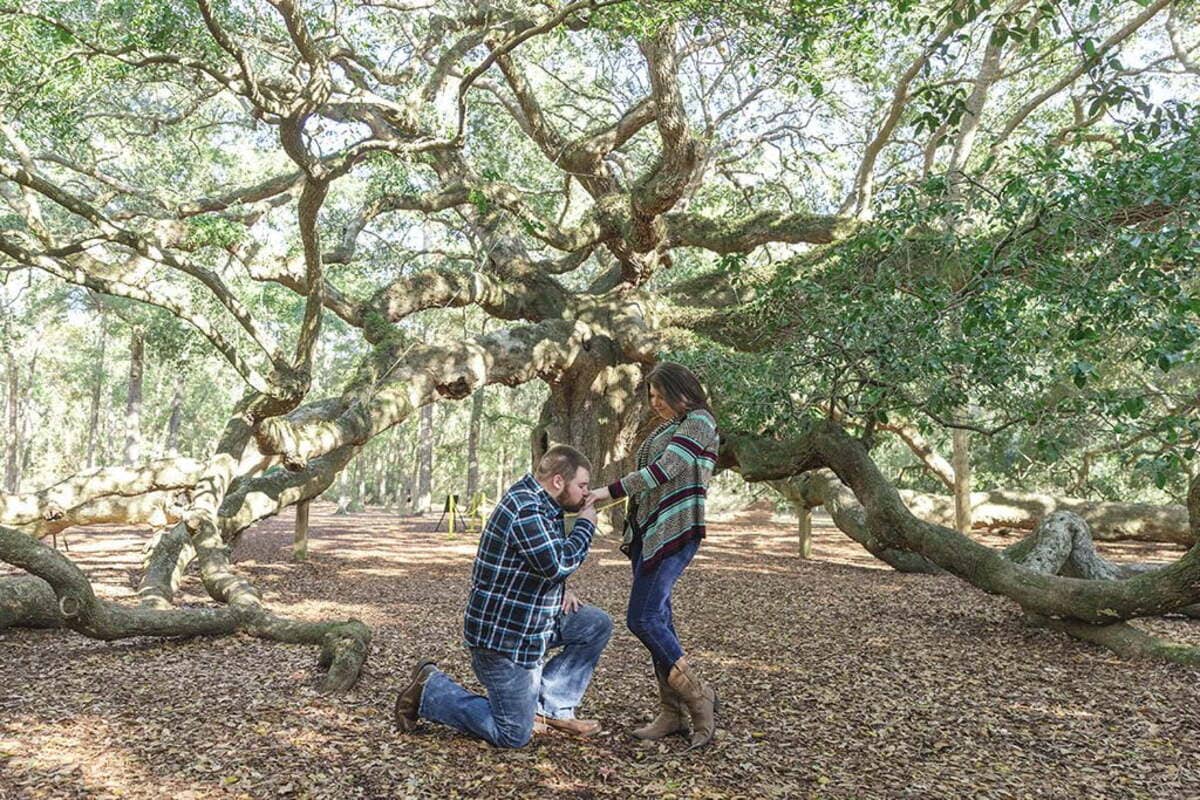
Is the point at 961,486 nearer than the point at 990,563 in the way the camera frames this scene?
No

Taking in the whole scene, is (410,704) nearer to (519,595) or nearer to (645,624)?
(519,595)

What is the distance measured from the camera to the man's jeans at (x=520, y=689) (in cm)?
334

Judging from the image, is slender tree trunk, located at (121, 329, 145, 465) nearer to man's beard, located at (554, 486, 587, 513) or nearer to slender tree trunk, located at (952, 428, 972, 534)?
slender tree trunk, located at (952, 428, 972, 534)

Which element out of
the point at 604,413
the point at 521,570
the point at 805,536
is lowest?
the point at 805,536

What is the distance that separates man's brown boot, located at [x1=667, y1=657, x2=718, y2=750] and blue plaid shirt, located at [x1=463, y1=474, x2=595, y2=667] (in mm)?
614

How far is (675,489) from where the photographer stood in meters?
3.61

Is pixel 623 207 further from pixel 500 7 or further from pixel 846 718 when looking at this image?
pixel 846 718

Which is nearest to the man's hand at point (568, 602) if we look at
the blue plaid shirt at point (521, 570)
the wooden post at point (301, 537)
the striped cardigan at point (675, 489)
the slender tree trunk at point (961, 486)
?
the blue plaid shirt at point (521, 570)

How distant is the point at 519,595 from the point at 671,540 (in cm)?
72

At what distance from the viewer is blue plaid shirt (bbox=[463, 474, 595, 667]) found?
323cm

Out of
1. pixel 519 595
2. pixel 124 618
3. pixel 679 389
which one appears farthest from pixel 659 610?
pixel 124 618

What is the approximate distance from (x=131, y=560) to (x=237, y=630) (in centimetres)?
638

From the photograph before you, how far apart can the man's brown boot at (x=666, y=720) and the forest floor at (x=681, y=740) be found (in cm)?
8

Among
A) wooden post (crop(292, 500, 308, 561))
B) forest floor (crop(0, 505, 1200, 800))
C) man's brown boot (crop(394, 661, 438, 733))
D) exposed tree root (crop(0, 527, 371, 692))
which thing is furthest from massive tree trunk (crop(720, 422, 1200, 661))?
wooden post (crop(292, 500, 308, 561))
